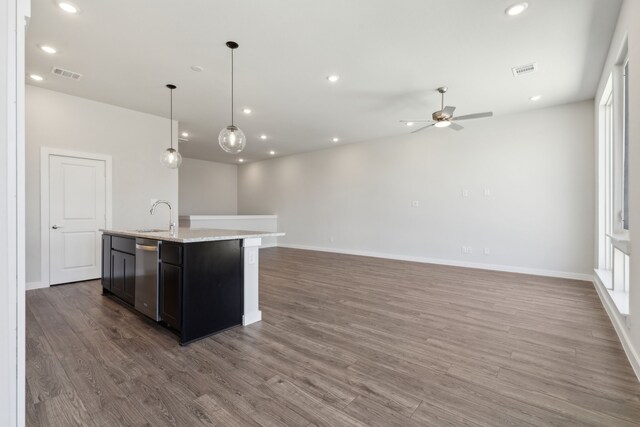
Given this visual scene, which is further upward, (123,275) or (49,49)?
(49,49)

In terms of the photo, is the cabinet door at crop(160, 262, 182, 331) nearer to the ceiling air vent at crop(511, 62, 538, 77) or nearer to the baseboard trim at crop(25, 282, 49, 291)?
the baseboard trim at crop(25, 282, 49, 291)

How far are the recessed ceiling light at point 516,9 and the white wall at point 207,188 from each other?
9.61 m

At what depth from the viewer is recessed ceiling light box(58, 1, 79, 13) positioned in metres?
2.61

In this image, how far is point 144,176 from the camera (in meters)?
5.39

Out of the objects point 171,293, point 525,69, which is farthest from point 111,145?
point 525,69

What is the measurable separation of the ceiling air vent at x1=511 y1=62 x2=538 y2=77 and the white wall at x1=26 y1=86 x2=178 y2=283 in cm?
591

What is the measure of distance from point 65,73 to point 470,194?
7.03 meters

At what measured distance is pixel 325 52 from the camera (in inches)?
133

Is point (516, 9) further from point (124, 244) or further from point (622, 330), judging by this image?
point (124, 244)
